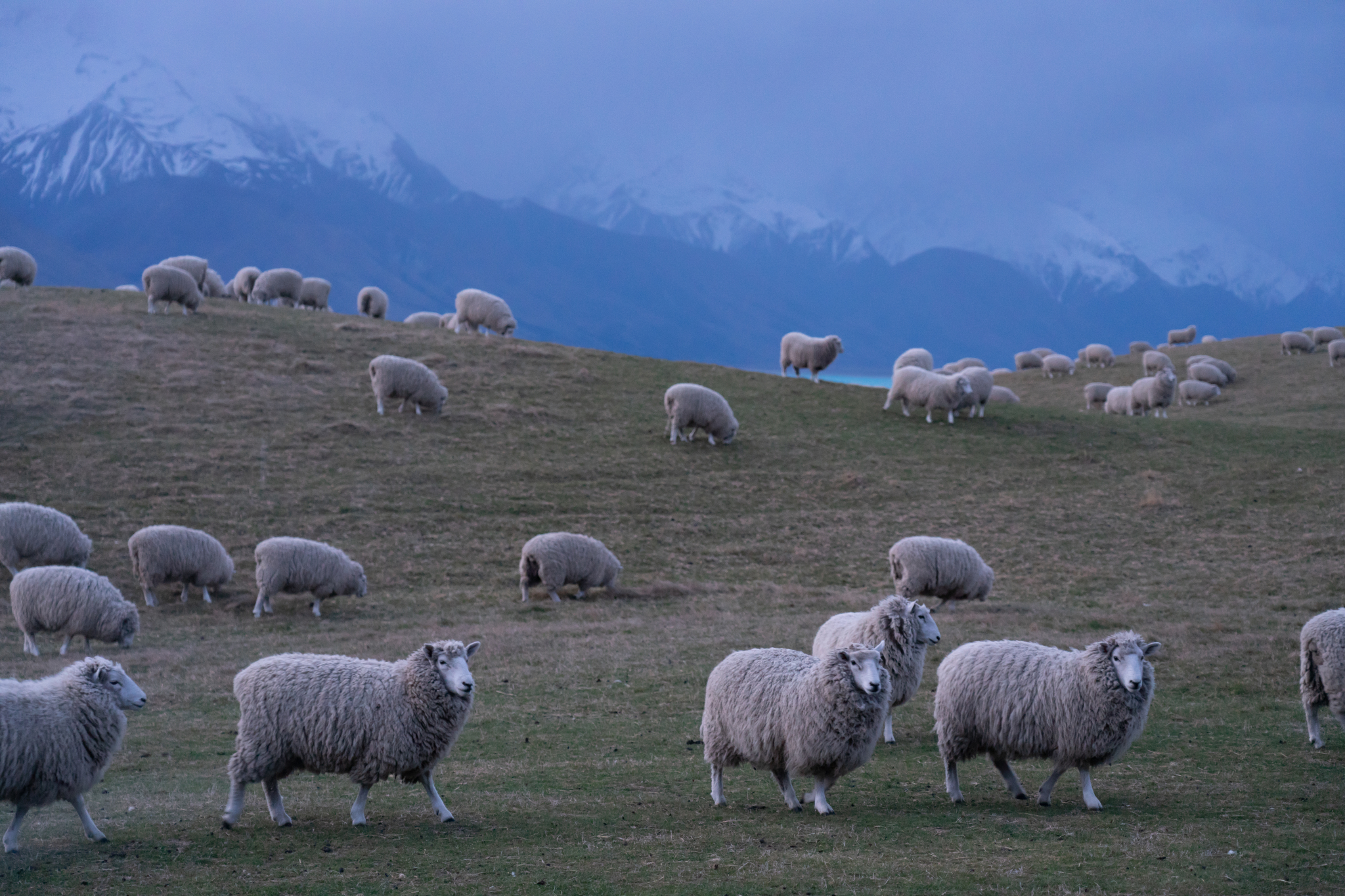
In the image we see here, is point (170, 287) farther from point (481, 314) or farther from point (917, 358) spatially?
point (917, 358)

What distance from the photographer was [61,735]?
7570mm

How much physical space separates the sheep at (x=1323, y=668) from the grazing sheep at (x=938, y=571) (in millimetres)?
7650

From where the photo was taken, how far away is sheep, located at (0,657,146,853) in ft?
24.0

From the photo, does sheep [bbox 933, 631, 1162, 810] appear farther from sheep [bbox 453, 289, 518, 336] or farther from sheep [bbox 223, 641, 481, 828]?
sheep [bbox 453, 289, 518, 336]

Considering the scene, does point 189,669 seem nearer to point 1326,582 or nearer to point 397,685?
point 397,685

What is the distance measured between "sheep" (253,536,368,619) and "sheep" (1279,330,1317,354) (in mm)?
52702

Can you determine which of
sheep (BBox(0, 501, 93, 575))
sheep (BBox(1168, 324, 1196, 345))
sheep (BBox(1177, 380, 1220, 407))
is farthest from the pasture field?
sheep (BBox(1168, 324, 1196, 345))

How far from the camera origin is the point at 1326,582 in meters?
20.5

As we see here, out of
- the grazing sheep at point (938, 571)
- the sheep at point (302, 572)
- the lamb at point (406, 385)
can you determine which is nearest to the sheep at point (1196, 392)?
the grazing sheep at point (938, 571)

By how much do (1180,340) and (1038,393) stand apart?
989 inches

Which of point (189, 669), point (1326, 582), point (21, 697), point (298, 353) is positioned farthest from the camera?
point (298, 353)

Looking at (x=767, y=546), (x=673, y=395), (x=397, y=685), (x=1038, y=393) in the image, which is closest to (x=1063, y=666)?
(x=397, y=685)

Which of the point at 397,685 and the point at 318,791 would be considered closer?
the point at 397,685

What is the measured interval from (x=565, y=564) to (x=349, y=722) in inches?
468
